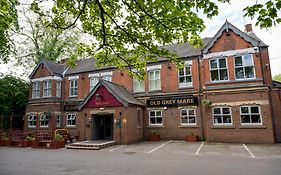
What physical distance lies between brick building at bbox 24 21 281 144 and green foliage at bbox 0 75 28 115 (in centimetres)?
476

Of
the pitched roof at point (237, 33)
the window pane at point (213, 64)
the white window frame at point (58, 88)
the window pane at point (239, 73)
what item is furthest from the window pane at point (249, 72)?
the white window frame at point (58, 88)

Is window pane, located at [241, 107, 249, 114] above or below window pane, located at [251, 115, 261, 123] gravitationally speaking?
above

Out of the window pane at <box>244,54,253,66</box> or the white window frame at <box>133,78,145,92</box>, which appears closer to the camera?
the window pane at <box>244,54,253,66</box>

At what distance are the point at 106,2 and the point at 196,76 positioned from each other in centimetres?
1394

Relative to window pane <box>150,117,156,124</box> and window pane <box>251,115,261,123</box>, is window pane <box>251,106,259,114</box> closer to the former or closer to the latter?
A: window pane <box>251,115,261,123</box>

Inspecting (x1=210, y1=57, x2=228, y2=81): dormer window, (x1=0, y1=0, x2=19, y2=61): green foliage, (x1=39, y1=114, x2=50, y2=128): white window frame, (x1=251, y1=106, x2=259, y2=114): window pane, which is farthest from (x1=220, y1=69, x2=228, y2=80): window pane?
(x1=39, y1=114, x2=50, y2=128): white window frame

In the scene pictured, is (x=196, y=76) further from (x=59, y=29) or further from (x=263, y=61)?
(x=59, y=29)

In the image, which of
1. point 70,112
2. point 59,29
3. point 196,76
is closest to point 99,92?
point 70,112

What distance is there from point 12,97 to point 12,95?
12.6 inches

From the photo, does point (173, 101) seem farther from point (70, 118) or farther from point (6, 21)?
point (6, 21)

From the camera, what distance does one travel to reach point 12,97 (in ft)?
85.6

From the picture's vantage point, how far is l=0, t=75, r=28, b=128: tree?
24641 millimetres

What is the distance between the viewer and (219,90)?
58.0ft

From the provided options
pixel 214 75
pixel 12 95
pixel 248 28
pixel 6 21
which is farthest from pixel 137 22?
pixel 12 95
